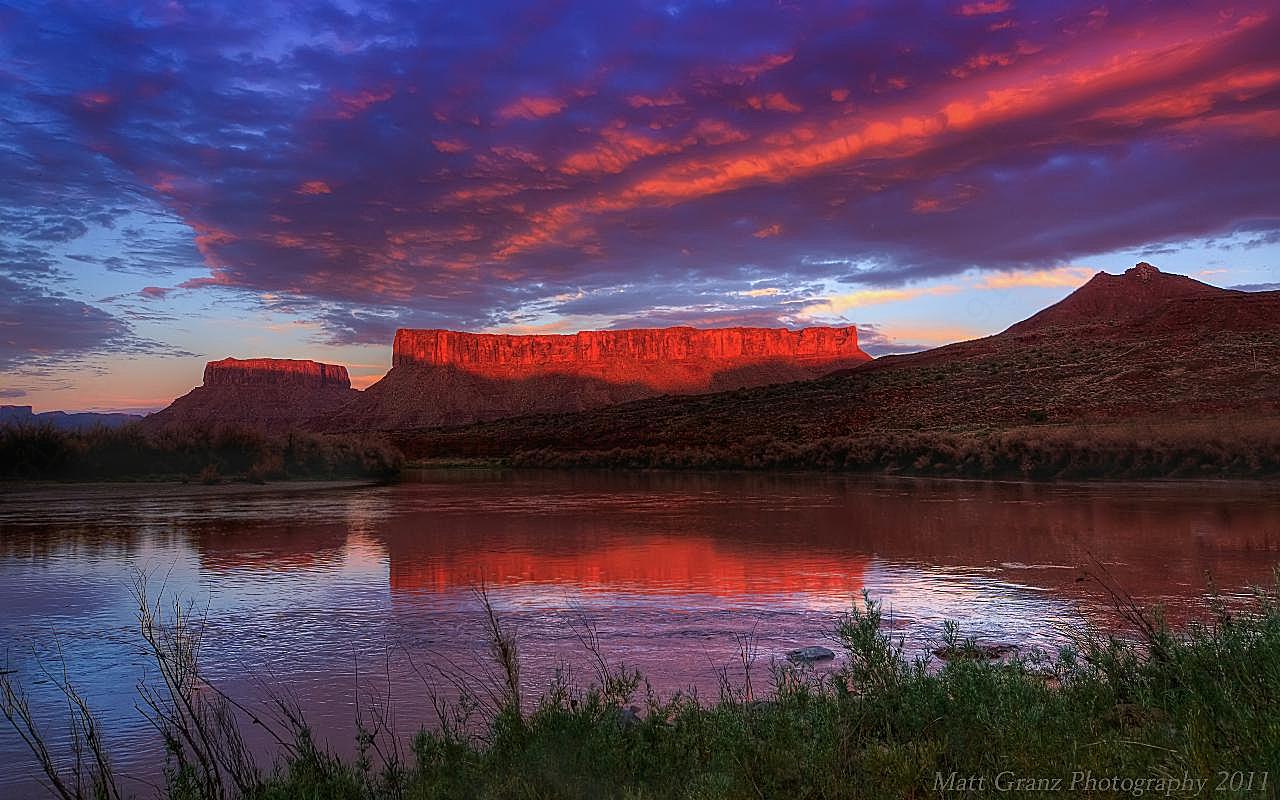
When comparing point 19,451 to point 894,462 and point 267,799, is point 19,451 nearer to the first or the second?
point 267,799

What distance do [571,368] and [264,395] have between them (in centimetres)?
5015

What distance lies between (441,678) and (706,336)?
13734 centimetres

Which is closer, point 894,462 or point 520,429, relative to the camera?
point 894,462

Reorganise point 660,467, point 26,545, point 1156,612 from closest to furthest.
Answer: point 1156,612 < point 26,545 < point 660,467

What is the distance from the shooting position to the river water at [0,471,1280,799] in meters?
6.91

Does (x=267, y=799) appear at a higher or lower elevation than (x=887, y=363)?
lower

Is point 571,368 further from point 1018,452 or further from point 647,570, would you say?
point 647,570

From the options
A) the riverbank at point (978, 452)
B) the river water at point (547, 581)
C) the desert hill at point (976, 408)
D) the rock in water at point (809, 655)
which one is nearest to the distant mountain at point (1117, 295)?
the desert hill at point (976, 408)

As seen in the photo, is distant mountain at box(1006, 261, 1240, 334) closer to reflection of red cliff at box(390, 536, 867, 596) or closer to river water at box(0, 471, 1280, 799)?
river water at box(0, 471, 1280, 799)

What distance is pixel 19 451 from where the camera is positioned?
25.7 meters

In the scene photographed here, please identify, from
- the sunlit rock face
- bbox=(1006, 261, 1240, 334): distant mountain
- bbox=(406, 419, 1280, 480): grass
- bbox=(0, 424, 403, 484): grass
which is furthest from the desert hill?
the sunlit rock face

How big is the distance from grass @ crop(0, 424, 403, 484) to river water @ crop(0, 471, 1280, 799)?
234 inches

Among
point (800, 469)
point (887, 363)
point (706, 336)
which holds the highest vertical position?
point (706, 336)

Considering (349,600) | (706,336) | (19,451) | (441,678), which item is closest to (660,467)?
(19,451)
